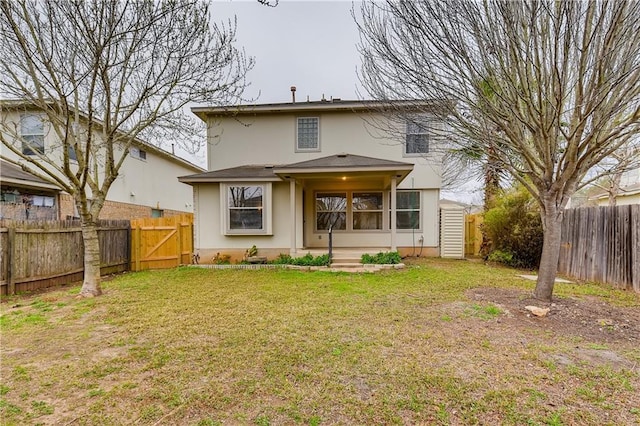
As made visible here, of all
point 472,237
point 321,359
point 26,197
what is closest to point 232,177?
point 26,197

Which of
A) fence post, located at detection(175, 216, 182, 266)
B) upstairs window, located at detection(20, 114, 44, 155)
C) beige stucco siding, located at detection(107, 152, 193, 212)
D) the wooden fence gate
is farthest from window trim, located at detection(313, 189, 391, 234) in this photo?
upstairs window, located at detection(20, 114, 44, 155)

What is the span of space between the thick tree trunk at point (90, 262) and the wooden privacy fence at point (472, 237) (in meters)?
12.5

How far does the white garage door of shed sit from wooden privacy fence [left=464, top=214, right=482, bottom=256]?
1.52 metres

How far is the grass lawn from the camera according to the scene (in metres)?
2.45

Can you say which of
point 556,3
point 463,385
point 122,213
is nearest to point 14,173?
point 122,213

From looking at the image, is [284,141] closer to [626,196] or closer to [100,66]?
[100,66]

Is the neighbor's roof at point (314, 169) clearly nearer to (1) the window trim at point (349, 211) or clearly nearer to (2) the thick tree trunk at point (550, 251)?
(1) the window trim at point (349, 211)

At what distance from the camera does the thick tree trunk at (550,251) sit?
5.16 metres

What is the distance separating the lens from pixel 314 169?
9.04m

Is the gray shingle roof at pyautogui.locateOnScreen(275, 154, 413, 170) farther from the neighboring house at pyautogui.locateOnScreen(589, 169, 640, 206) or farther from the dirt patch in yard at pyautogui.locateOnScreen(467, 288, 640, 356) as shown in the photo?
the neighboring house at pyautogui.locateOnScreen(589, 169, 640, 206)

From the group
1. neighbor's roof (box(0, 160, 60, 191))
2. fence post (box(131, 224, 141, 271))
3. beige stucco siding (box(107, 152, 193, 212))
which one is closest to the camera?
neighbor's roof (box(0, 160, 60, 191))

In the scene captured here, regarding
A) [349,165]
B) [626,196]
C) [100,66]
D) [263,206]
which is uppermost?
[100,66]

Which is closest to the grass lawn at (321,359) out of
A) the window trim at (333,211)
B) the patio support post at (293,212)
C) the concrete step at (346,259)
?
the concrete step at (346,259)

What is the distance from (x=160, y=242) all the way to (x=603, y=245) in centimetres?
1256
